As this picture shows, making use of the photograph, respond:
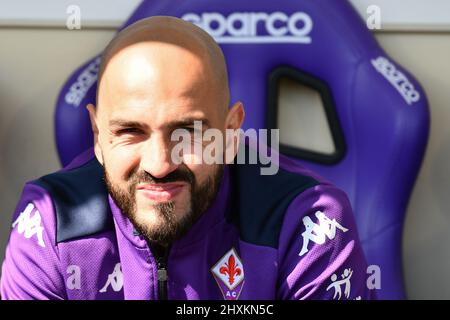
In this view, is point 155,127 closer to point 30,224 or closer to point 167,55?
point 167,55

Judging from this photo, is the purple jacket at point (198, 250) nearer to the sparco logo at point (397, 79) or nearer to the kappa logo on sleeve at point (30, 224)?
the kappa logo on sleeve at point (30, 224)

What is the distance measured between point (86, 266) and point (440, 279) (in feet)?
3.42

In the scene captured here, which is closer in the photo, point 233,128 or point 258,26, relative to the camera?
point 233,128

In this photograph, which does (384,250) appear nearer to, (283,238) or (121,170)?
(283,238)

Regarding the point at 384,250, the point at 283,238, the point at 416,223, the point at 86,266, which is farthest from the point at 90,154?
the point at 416,223

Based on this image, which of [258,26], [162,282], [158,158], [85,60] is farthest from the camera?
[85,60]

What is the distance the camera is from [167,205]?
46.9 inches

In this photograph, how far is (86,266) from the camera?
1270mm

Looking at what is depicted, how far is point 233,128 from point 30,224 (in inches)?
14.4

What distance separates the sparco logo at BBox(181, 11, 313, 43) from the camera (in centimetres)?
173

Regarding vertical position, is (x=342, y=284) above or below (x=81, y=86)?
below

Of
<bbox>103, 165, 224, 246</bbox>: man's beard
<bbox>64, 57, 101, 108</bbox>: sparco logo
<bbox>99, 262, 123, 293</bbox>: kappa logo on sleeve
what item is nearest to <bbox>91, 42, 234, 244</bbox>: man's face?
<bbox>103, 165, 224, 246</bbox>: man's beard

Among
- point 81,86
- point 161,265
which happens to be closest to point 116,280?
point 161,265

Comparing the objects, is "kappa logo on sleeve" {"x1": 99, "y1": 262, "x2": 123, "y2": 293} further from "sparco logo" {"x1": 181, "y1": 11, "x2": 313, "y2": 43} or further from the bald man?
"sparco logo" {"x1": 181, "y1": 11, "x2": 313, "y2": 43}
